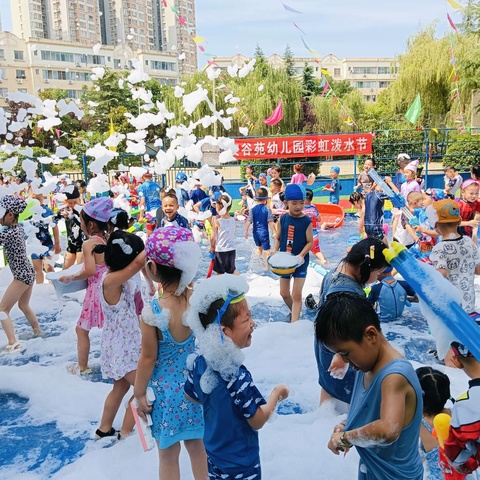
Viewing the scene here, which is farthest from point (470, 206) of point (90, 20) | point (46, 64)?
point (90, 20)

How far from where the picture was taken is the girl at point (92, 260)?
14.6ft

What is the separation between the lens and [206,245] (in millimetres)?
11344

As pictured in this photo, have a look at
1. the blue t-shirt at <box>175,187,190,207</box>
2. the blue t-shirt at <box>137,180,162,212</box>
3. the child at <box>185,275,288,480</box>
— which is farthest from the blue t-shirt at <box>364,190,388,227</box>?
the child at <box>185,275,288,480</box>

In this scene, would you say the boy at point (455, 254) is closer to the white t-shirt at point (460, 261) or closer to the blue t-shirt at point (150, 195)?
the white t-shirt at point (460, 261)

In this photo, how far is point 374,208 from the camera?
26.7ft

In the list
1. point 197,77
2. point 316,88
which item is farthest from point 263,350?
point 316,88

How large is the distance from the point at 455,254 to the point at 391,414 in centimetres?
311

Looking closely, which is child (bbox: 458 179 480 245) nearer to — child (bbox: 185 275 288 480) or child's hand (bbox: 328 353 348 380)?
child's hand (bbox: 328 353 348 380)

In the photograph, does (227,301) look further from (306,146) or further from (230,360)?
(306,146)

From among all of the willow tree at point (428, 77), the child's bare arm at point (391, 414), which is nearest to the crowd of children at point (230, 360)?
the child's bare arm at point (391, 414)

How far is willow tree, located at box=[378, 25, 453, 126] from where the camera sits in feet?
82.5

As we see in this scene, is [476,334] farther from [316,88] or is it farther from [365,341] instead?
[316,88]

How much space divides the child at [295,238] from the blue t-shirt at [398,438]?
3.73 metres

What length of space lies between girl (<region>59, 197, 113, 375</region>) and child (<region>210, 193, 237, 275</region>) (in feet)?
9.98
